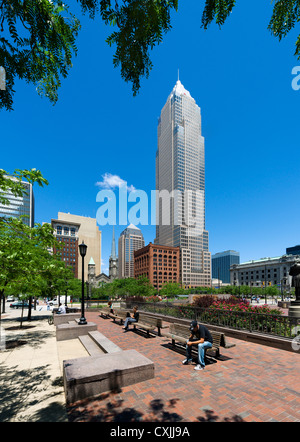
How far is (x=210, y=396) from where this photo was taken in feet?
16.9

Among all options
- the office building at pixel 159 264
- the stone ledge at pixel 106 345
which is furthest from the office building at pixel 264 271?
the stone ledge at pixel 106 345

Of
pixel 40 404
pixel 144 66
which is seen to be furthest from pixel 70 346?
pixel 144 66

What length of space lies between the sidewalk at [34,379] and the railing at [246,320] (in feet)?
22.4

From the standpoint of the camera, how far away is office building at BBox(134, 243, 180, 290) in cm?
13775

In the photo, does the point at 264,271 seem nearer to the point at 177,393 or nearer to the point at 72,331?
the point at 72,331

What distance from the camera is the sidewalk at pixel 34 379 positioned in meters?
4.71

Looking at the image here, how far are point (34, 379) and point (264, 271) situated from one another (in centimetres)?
15440

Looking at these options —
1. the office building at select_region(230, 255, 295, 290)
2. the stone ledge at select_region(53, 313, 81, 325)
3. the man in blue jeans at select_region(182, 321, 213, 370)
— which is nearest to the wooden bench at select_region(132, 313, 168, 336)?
the man in blue jeans at select_region(182, 321, 213, 370)

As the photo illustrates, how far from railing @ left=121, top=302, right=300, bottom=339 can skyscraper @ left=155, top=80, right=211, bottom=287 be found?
Answer: 14016cm

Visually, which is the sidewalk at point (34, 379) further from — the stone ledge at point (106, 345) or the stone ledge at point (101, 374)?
the stone ledge at point (106, 345)

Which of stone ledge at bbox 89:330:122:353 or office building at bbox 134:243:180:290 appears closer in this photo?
stone ledge at bbox 89:330:122:353

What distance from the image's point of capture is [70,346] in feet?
34.8

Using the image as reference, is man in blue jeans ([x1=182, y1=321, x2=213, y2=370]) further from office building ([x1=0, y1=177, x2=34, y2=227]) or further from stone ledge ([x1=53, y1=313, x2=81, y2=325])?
stone ledge ([x1=53, y1=313, x2=81, y2=325])

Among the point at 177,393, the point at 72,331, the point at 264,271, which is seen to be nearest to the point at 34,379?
the point at 177,393
